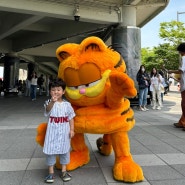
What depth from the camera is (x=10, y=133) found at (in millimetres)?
7102

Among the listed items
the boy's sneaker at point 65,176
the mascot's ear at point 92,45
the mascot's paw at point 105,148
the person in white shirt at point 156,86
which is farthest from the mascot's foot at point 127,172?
the person in white shirt at point 156,86

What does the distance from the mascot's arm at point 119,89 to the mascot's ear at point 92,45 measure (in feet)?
1.76

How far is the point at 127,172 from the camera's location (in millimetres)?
3672

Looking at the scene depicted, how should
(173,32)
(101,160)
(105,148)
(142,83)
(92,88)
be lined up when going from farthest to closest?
1. (173,32)
2. (142,83)
3. (105,148)
4. (101,160)
5. (92,88)

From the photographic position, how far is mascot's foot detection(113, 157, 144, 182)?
364 cm

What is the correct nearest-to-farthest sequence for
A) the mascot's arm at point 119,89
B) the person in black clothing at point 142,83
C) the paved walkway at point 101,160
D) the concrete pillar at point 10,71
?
the mascot's arm at point 119,89
the paved walkway at point 101,160
the person in black clothing at point 142,83
the concrete pillar at point 10,71

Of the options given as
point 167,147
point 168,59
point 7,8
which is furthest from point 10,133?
point 168,59

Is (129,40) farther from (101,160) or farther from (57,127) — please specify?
(57,127)

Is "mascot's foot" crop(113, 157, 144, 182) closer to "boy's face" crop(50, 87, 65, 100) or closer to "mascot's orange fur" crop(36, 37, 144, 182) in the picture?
"mascot's orange fur" crop(36, 37, 144, 182)

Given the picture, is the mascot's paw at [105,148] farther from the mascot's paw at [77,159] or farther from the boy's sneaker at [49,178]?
the boy's sneaker at [49,178]

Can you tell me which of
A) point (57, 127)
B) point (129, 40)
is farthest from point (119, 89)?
point (129, 40)

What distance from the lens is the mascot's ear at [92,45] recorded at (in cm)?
393

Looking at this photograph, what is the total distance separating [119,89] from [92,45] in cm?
75

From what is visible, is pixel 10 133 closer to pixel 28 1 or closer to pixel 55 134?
pixel 55 134
